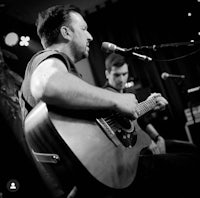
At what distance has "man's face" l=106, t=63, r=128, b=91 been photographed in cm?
354

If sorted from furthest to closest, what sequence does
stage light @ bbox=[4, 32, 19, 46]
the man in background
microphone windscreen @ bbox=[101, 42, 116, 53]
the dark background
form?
the dark background
stage light @ bbox=[4, 32, 19, 46]
the man in background
microphone windscreen @ bbox=[101, 42, 116, 53]

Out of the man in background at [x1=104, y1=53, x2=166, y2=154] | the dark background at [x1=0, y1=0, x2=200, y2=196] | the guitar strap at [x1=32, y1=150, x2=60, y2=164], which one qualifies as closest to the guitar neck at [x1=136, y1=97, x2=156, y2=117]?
the guitar strap at [x1=32, y1=150, x2=60, y2=164]

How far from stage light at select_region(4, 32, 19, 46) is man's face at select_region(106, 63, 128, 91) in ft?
8.59

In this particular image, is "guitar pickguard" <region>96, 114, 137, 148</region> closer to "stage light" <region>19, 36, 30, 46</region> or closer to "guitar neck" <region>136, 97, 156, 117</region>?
"guitar neck" <region>136, 97, 156, 117</region>

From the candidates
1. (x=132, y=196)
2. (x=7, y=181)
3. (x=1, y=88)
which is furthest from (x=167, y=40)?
(x=132, y=196)

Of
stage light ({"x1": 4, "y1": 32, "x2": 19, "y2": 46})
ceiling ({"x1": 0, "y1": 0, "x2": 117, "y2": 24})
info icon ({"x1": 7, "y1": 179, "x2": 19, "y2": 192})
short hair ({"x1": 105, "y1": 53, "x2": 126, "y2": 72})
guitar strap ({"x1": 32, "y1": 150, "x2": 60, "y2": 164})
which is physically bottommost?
info icon ({"x1": 7, "y1": 179, "x2": 19, "y2": 192})

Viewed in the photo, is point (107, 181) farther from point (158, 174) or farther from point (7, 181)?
point (7, 181)

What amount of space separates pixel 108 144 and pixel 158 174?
1.89 ft

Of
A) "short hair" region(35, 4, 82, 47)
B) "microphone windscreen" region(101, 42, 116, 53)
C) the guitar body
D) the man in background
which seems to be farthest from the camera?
the man in background

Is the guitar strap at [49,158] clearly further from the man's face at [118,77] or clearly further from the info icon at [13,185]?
the info icon at [13,185]

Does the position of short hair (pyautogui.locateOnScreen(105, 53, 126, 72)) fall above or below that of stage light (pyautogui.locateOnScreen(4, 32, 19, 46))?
below

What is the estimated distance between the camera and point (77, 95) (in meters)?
Result: 1.21

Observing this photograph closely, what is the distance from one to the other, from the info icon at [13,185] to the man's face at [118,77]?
211cm

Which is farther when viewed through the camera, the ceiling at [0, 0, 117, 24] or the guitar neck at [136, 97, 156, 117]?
the ceiling at [0, 0, 117, 24]
